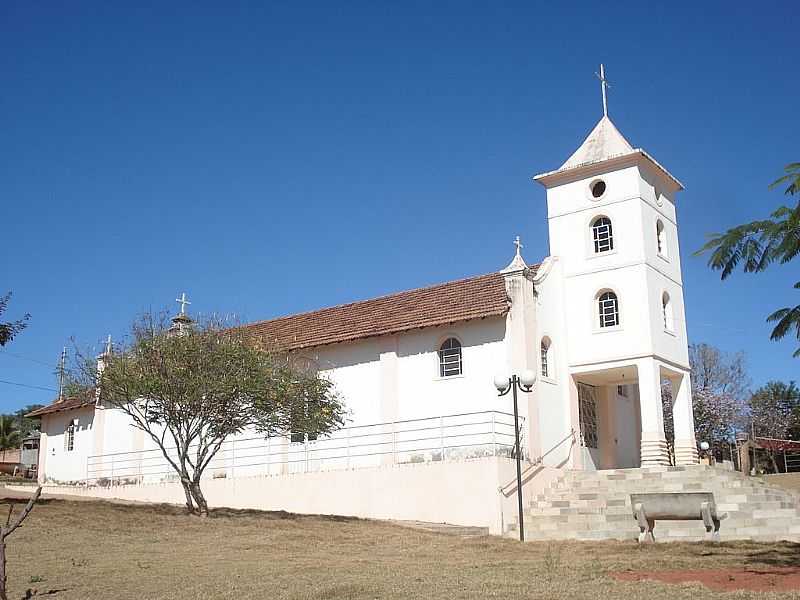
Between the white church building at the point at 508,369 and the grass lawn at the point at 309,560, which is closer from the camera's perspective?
the grass lawn at the point at 309,560

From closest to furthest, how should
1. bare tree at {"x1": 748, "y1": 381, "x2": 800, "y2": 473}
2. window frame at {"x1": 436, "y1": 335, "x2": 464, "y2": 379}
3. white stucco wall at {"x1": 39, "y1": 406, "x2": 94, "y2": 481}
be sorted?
window frame at {"x1": 436, "y1": 335, "x2": 464, "y2": 379}, white stucco wall at {"x1": 39, "y1": 406, "x2": 94, "y2": 481}, bare tree at {"x1": 748, "y1": 381, "x2": 800, "y2": 473}

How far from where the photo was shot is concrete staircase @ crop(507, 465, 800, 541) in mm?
19859

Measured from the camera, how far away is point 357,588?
1285 centimetres

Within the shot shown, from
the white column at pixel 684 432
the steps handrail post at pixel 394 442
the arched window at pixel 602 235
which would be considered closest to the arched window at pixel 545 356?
the arched window at pixel 602 235

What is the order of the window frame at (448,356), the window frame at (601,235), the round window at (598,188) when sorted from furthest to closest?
1. the round window at (598,188)
2. the window frame at (601,235)
3. the window frame at (448,356)

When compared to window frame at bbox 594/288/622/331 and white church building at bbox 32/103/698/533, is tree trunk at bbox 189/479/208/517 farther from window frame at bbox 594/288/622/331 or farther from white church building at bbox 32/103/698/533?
window frame at bbox 594/288/622/331

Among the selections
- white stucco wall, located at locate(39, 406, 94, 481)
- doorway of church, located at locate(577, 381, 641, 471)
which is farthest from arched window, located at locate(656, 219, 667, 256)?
white stucco wall, located at locate(39, 406, 94, 481)

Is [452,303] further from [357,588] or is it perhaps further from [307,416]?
[357,588]

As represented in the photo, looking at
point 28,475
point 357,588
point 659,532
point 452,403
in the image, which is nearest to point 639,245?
point 452,403

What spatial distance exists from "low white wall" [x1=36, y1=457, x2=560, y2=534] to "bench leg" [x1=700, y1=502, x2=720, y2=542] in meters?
5.97

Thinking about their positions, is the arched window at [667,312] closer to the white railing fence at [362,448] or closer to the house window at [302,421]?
the white railing fence at [362,448]

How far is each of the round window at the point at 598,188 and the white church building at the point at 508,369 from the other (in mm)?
48

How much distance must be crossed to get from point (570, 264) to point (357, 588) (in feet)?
61.3

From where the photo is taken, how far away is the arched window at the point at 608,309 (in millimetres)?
28777
